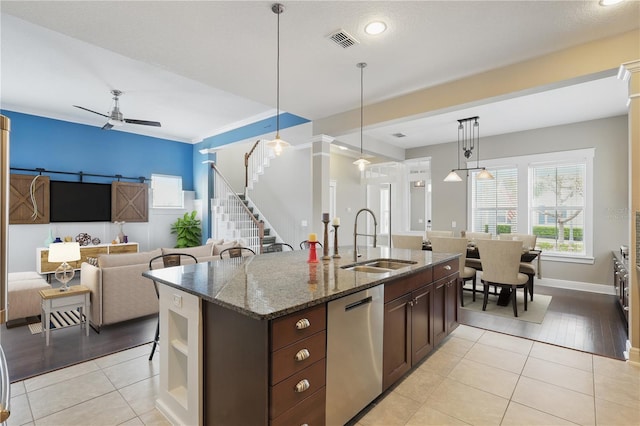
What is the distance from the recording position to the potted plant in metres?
8.01

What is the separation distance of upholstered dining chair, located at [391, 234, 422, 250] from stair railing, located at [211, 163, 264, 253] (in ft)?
9.14

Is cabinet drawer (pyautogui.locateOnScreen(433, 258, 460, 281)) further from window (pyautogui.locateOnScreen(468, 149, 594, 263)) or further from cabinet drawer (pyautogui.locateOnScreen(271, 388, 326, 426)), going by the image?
window (pyautogui.locateOnScreen(468, 149, 594, 263))

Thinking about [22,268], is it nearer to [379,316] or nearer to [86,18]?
[86,18]

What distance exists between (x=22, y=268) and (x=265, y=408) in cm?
722

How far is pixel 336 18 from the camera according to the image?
2.72 metres

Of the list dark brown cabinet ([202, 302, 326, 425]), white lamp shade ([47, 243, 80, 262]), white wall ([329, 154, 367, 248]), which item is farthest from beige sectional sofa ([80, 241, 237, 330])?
white wall ([329, 154, 367, 248])

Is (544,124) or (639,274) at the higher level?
(544,124)

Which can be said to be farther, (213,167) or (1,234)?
(213,167)

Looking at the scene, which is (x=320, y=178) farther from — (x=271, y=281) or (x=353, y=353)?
(x=353, y=353)

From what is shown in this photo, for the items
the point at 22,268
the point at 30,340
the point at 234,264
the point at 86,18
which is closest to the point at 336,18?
the point at 86,18

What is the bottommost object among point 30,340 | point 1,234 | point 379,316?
point 30,340

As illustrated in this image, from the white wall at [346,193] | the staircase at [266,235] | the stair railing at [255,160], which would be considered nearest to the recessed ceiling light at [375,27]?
Answer: the staircase at [266,235]

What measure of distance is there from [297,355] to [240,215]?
6.01 m

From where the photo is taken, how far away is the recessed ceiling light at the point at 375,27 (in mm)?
2776
